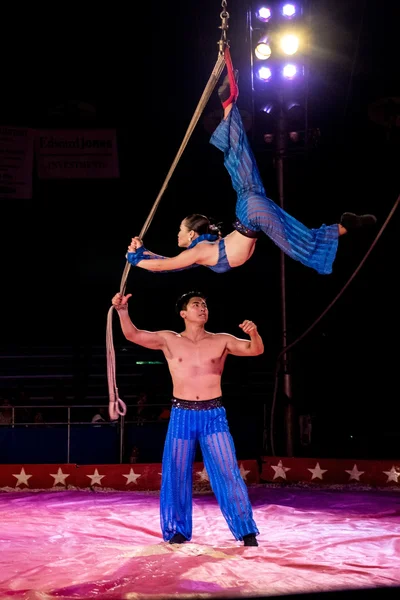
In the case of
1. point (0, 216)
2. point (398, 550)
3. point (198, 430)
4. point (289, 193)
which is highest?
point (0, 216)

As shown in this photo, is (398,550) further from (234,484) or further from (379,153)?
(379,153)

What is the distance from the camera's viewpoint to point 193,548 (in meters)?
4.50

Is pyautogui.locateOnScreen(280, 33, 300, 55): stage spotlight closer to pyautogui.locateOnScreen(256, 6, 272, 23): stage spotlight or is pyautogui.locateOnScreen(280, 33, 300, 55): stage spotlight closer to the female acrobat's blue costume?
pyautogui.locateOnScreen(256, 6, 272, 23): stage spotlight

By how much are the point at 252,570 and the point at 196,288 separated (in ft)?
32.7

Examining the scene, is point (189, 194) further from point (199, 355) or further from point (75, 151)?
point (199, 355)

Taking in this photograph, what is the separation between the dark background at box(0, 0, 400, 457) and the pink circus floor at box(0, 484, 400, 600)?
3.82m

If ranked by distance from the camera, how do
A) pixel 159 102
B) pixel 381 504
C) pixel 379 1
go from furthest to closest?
pixel 159 102 < pixel 379 1 < pixel 381 504

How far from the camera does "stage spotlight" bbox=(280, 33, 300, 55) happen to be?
7.18 m

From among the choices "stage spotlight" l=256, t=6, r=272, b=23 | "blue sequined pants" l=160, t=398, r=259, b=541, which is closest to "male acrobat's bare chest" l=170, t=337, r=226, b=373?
"blue sequined pants" l=160, t=398, r=259, b=541

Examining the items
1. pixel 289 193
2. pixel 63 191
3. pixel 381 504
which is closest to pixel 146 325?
pixel 63 191

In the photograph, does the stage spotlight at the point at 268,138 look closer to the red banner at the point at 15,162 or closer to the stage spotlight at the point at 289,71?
the stage spotlight at the point at 289,71

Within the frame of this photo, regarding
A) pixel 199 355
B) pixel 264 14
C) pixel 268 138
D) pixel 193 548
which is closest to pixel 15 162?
pixel 268 138

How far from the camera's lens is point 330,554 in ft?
14.5

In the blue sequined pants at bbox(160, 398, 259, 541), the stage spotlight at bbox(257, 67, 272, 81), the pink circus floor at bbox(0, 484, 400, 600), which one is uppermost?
the stage spotlight at bbox(257, 67, 272, 81)
